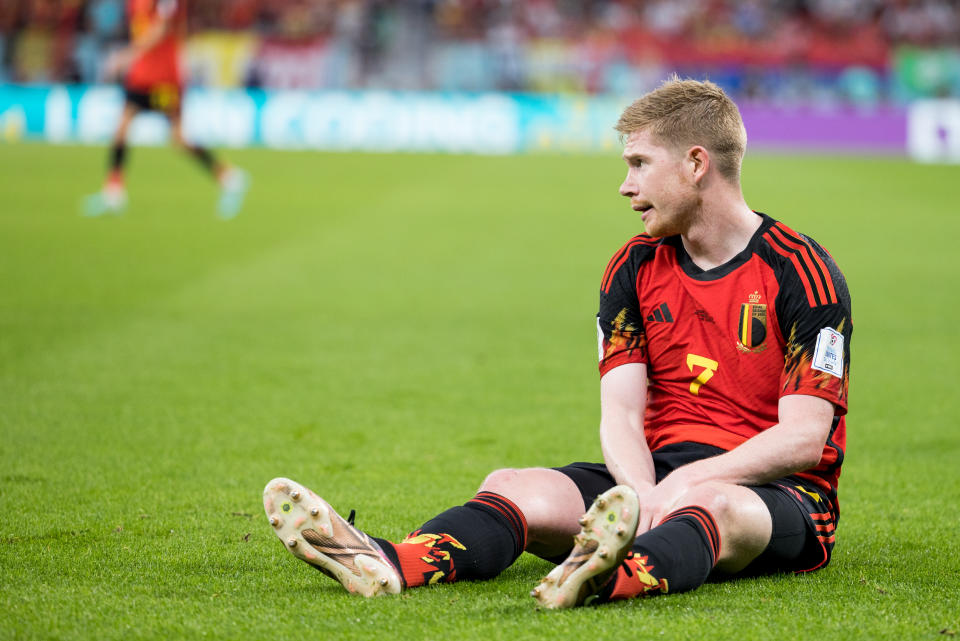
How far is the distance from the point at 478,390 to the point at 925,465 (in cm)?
226

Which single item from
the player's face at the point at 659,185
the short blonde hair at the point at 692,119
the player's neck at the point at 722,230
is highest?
the short blonde hair at the point at 692,119

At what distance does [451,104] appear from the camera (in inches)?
1042

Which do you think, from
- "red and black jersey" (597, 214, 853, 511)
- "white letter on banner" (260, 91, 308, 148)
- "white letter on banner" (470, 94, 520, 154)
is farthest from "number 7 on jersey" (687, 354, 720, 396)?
"white letter on banner" (260, 91, 308, 148)

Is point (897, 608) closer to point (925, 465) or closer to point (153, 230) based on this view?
point (925, 465)

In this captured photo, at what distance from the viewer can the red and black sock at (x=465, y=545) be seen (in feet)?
9.70

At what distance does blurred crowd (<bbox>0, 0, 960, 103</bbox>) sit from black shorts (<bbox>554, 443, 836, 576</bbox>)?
25523 mm

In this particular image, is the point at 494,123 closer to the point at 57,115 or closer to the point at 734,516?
the point at 57,115

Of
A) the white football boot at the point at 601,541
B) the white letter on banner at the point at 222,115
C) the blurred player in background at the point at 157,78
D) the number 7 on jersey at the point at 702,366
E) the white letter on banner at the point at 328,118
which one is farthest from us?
the white letter on banner at the point at 328,118

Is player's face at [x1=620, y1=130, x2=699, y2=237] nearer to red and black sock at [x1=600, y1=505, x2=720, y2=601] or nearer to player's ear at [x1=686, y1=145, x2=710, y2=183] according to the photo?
player's ear at [x1=686, y1=145, x2=710, y2=183]

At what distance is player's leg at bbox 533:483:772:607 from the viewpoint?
2609 millimetres

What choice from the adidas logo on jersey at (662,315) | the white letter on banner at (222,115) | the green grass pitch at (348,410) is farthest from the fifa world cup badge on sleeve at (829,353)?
the white letter on banner at (222,115)

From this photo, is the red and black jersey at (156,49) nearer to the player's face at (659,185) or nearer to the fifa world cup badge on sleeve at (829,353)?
the player's face at (659,185)

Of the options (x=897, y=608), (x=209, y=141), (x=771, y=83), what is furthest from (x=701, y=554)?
(x=771, y=83)

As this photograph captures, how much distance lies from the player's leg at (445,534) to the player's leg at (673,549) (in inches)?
11.6
